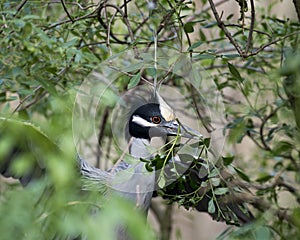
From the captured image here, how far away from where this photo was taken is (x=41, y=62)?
1838mm

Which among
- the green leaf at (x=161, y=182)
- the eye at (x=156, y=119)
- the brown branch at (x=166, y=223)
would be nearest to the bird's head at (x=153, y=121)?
the eye at (x=156, y=119)

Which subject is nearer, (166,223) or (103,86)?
(103,86)

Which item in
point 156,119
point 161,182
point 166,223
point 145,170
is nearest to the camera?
point 161,182

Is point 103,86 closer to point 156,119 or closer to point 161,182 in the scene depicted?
point 156,119

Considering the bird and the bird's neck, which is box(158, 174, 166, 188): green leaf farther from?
the bird's neck

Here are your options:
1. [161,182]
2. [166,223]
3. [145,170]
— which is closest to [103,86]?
[145,170]

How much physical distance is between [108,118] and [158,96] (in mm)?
693

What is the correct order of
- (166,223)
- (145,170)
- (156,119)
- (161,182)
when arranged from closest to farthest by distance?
(161,182) < (145,170) < (156,119) < (166,223)

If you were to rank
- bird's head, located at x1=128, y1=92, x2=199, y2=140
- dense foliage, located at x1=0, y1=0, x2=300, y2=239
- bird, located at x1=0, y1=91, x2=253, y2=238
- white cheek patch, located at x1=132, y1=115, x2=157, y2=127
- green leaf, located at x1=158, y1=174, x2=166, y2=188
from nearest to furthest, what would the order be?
dense foliage, located at x1=0, y1=0, x2=300, y2=239, green leaf, located at x1=158, y1=174, x2=166, y2=188, bird, located at x1=0, y1=91, x2=253, y2=238, bird's head, located at x1=128, y1=92, x2=199, y2=140, white cheek patch, located at x1=132, y1=115, x2=157, y2=127

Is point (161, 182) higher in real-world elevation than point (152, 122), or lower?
higher

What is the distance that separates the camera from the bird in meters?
1.40

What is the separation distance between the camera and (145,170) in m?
1.39

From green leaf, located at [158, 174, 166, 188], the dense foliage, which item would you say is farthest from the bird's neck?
green leaf, located at [158, 174, 166, 188]

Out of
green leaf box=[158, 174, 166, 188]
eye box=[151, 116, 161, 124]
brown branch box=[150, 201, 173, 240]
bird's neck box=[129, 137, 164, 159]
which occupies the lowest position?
brown branch box=[150, 201, 173, 240]
